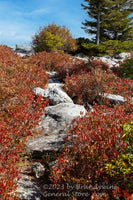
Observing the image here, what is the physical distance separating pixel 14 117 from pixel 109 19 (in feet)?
85.8

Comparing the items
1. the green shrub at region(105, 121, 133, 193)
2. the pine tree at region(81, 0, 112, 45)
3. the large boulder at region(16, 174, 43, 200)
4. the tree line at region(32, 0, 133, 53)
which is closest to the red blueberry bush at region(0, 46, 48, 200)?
the large boulder at region(16, 174, 43, 200)

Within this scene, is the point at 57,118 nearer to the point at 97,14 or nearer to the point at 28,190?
the point at 28,190

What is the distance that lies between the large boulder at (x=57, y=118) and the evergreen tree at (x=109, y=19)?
22.7 metres

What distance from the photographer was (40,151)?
4.71 metres

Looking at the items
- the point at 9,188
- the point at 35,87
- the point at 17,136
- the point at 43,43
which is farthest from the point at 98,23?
the point at 9,188

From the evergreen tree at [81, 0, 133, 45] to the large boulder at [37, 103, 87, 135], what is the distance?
74.6 ft

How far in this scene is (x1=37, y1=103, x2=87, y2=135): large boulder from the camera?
5.93 meters

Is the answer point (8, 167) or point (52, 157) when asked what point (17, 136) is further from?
point (8, 167)

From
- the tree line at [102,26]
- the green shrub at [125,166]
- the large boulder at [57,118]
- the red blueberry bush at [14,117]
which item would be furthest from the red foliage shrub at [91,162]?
the tree line at [102,26]

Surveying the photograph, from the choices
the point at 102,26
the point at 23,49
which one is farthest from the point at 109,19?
the point at 23,49

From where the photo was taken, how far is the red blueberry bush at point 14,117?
10.5 ft

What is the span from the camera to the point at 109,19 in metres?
27.2

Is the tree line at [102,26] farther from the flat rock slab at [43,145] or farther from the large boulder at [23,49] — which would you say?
the flat rock slab at [43,145]

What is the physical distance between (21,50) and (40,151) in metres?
24.3
